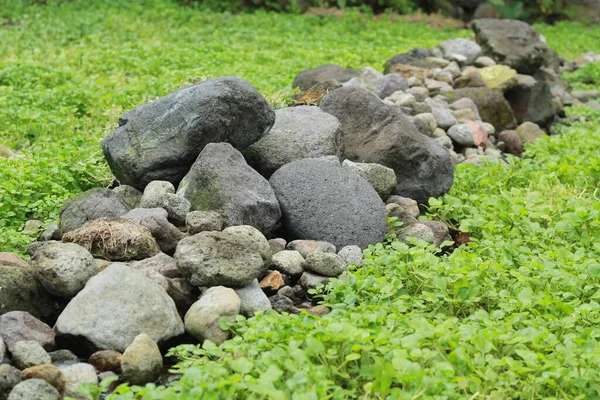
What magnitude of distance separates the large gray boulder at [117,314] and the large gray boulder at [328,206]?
5.43 ft

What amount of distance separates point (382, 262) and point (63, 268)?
1968 mm

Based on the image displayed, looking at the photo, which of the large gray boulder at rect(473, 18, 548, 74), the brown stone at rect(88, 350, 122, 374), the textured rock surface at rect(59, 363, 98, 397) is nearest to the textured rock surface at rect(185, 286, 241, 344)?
the brown stone at rect(88, 350, 122, 374)

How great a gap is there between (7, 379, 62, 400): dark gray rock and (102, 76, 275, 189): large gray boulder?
2670 mm

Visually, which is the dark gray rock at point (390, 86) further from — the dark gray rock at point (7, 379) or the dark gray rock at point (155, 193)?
the dark gray rock at point (7, 379)

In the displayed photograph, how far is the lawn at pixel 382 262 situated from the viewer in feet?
12.2

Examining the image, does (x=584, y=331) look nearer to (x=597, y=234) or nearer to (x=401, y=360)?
(x=401, y=360)

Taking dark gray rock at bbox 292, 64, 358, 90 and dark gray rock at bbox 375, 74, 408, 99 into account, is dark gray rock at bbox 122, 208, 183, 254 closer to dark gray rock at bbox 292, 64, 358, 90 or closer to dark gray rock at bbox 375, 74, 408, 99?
dark gray rock at bbox 375, 74, 408, 99

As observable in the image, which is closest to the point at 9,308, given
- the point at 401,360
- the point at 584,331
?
the point at 401,360

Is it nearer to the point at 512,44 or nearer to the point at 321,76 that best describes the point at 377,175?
the point at 321,76

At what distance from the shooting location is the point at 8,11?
15305mm

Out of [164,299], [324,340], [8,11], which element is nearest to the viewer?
[324,340]

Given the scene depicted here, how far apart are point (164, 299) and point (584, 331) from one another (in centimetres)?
221

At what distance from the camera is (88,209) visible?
5945 mm

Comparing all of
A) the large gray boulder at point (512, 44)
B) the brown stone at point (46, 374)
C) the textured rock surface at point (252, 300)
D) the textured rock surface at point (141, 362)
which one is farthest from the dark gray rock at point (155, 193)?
the large gray boulder at point (512, 44)
